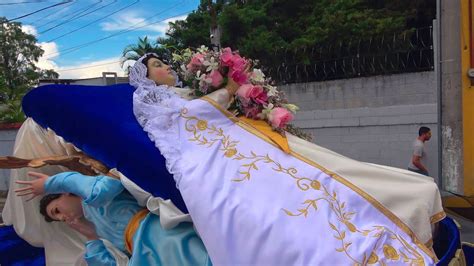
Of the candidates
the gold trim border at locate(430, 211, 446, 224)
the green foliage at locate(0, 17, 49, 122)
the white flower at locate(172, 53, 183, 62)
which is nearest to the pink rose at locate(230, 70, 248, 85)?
the white flower at locate(172, 53, 183, 62)

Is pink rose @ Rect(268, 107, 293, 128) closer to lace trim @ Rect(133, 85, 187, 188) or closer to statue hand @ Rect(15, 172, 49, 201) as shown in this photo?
lace trim @ Rect(133, 85, 187, 188)

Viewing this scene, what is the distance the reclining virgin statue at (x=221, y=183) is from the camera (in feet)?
5.99

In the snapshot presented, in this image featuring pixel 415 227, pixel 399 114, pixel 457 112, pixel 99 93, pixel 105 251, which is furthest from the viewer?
pixel 399 114

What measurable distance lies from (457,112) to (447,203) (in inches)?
92.4

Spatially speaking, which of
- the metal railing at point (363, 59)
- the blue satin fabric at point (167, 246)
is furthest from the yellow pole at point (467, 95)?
the blue satin fabric at point (167, 246)

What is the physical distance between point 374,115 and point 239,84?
6.13 meters

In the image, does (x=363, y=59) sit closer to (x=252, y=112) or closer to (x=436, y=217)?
(x=252, y=112)

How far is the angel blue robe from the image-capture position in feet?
7.03

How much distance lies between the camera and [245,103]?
2539mm

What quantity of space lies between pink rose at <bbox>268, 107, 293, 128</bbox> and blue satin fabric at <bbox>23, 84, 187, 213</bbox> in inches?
24.2

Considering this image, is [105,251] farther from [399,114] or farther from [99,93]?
[399,114]

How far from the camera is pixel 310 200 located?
1.94m

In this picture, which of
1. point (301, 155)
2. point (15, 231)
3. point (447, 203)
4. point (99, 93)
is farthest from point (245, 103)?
point (447, 203)

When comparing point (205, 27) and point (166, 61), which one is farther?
point (205, 27)
